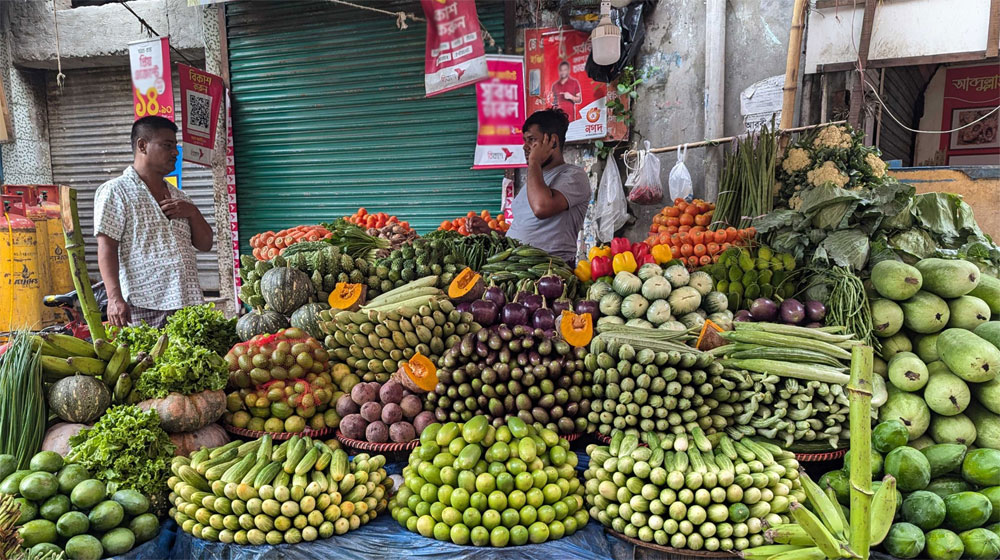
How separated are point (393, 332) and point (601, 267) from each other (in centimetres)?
Result: 124

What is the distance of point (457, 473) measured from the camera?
7.22 ft

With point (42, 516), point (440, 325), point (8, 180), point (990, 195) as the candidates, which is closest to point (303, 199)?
point (8, 180)

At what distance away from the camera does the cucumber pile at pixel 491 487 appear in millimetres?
2076

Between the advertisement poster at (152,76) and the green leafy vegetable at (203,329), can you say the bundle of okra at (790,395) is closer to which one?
the green leafy vegetable at (203,329)

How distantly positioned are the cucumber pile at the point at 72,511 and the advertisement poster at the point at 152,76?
4958mm

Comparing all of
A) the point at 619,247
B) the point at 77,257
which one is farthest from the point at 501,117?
the point at 77,257

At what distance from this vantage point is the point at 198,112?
6.20 meters

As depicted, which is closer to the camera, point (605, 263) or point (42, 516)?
point (42, 516)

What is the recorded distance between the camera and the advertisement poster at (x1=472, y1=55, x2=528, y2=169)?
233 inches

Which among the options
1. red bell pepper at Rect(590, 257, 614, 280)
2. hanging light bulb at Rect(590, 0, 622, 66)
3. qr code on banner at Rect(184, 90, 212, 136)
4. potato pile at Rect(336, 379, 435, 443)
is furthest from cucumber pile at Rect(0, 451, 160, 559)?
qr code on banner at Rect(184, 90, 212, 136)

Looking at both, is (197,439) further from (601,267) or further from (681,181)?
(681,181)

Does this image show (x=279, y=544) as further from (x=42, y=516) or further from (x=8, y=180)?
(x=8, y=180)

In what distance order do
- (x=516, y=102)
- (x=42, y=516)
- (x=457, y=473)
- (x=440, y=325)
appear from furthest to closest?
(x=516, y=102), (x=440, y=325), (x=457, y=473), (x=42, y=516)

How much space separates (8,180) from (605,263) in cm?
860
